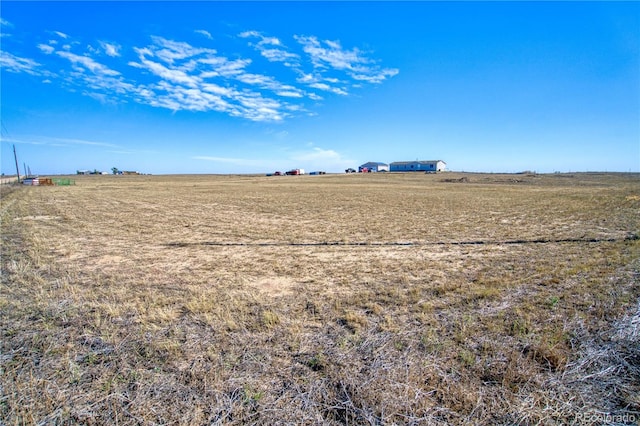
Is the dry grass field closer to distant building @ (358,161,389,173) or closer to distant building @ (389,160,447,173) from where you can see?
distant building @ (389,160,447,173)

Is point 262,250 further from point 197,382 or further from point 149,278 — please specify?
point 197,382

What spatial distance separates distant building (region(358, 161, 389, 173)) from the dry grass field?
4970 inches

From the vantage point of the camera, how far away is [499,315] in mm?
4504

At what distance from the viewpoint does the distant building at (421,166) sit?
11000 centimetres

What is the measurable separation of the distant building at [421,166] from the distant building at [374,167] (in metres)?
12.7

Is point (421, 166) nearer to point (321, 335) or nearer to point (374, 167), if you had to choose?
point (374, 167)

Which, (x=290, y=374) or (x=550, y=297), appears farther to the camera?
(x=550, y=297)

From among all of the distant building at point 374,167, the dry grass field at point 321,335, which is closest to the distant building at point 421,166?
the distant building at point 374,167

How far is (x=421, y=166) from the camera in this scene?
11138 cm

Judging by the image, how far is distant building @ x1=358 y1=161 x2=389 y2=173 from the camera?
437 feet

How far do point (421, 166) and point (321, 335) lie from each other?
116407 millimetres

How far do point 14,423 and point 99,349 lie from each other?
1.09m

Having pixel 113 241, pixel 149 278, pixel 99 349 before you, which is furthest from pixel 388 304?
pixel 113 241

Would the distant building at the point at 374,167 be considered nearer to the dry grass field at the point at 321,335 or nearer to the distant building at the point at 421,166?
the distant building at the point at 421,166
